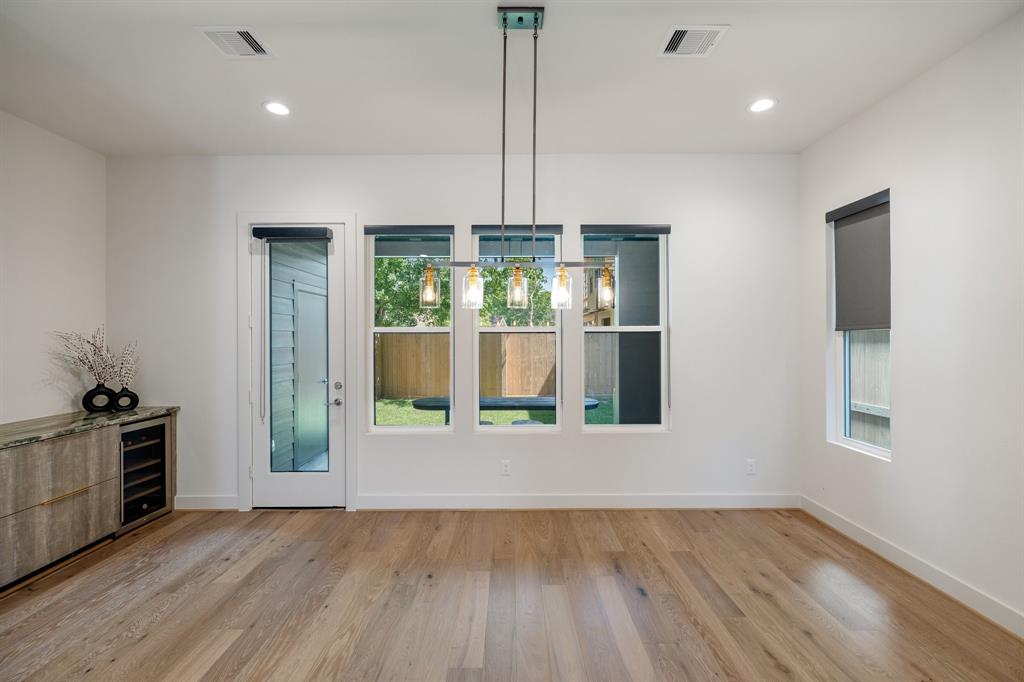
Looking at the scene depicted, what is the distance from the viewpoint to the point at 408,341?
4.02 metres

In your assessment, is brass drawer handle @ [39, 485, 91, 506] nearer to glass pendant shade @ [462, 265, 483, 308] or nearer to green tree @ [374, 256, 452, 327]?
green tree @ [374, 256, 452, 327]

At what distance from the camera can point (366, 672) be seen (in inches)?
77.8

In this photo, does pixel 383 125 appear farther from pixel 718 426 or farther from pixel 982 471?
pixel 982 471

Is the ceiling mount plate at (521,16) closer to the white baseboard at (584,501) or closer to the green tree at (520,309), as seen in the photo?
the green tree at (520,309)

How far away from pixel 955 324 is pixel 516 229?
2.84 meters

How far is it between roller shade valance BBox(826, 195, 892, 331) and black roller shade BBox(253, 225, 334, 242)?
387cm

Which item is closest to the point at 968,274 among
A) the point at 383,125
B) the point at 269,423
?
the point at 383,125

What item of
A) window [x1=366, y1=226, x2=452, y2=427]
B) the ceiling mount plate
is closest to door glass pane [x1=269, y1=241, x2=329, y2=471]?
window [x1=366, y1=226, x2=452, y2=427]

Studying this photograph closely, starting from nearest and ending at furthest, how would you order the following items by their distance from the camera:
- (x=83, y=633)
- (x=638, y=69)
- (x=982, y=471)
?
(x=83, y=633) < (x=982, y=471) < (x=638, y=69)

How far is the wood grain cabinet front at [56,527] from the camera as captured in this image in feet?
8.64

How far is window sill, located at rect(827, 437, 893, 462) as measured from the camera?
10.1 ft

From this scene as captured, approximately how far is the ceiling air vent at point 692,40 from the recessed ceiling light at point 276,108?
235 centimetres

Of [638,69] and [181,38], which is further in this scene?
[638,69]

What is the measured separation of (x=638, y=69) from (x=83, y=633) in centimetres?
400
